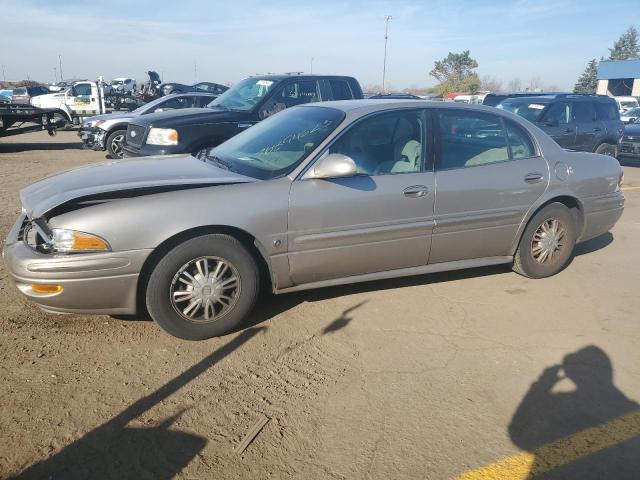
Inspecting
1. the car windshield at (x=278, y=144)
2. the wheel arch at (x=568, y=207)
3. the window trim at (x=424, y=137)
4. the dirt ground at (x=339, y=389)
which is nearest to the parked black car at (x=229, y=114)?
the car windshield at (x=278, y=144)

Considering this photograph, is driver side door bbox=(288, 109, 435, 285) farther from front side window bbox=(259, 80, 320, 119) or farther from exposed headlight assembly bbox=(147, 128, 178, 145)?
front side window bbox=(259, 80, 320, 119)

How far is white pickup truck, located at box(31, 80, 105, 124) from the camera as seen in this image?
22.9m

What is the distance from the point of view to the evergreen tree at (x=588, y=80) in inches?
2980

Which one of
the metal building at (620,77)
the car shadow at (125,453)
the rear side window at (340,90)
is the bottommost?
the car shadow at (125,453)

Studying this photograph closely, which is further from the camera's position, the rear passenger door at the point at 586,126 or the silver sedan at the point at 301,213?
the rear passenger door at the point at 586,126

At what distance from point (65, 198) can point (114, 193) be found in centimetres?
30

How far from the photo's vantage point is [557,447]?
102 inches

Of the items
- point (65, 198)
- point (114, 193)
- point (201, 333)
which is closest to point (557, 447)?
point (201, 333)

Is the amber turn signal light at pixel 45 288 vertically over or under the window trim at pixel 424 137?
under

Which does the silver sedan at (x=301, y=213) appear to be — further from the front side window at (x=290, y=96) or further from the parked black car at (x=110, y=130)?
the parked black car at (x=110, y=130)

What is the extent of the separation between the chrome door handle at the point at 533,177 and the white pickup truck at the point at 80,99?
2222 centimetres

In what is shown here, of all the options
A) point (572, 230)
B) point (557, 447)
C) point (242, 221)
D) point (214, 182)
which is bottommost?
point (557, 447)

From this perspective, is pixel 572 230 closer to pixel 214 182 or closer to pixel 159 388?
pixel 214 182

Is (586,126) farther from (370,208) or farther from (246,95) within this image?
(370,208)
